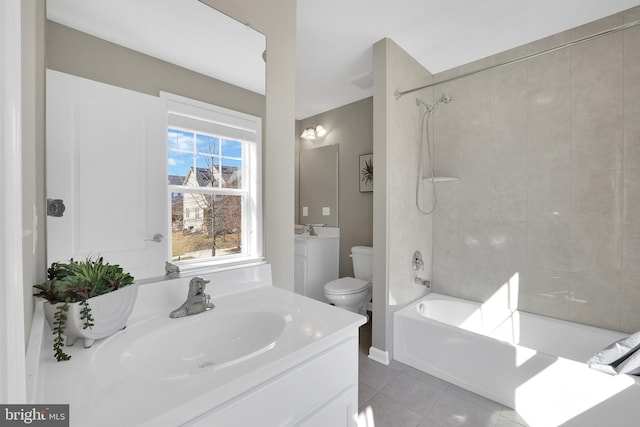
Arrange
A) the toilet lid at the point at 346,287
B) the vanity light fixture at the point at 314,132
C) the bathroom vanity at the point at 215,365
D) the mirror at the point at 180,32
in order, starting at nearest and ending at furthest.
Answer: the bathroom vanity at the point at 215,365 < the mirror at the point at 180,32 < the toilet lid at the point at 346,287 < the vanity light fixture at the point at 314,132

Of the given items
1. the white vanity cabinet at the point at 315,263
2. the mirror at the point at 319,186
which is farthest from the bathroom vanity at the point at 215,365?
the mirror at the point at 319,186

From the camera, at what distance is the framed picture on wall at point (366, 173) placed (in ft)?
10.3

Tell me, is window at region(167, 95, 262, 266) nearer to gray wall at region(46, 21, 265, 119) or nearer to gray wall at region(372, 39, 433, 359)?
gray wall at region(46, 21, 265, 119)

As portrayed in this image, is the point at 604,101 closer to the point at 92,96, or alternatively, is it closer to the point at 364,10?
the point at 364,10

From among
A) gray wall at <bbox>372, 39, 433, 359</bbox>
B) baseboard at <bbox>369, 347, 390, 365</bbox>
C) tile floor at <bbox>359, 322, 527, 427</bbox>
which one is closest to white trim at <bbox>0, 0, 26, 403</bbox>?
tile floor at <bbox>359, 322, 527, 427</bbox>

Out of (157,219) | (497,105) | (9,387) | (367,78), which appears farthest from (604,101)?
(9,387)

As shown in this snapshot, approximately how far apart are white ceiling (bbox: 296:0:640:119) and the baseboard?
2482 millimetres

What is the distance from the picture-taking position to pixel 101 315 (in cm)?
76

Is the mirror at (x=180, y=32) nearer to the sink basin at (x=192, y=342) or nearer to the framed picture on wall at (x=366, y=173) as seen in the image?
the sink basin at (x=192, y=342)

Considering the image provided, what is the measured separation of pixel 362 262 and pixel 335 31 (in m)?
2.16

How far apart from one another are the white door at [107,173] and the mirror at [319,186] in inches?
101

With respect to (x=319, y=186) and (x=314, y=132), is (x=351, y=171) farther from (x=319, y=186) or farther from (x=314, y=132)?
(x=314, y=132)

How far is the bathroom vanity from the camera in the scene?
22.3 inches

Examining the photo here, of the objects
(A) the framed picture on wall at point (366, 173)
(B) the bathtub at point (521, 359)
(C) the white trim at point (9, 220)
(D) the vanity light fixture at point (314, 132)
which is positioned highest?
(D) the vanity light fixture at point (314, 132)
